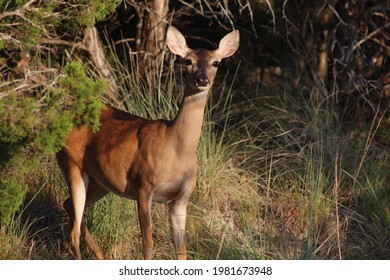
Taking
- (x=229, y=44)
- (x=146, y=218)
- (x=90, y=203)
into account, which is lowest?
(x=90, y=203)

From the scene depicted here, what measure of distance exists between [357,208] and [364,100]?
211cm

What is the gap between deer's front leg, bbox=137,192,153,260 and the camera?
599cm

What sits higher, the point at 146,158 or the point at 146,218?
the point at 146,158

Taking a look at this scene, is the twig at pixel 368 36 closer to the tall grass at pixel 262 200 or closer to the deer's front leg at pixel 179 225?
the tall grass at pixel 262 200

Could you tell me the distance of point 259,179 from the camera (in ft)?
26.5

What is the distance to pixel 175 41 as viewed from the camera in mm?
6348

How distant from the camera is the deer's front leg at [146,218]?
5988 millimetres

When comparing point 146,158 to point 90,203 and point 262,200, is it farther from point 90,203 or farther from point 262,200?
point 262,200

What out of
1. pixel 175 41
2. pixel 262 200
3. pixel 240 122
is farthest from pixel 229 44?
pixel 240 122

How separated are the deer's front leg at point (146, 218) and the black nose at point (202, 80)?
79 centimetres

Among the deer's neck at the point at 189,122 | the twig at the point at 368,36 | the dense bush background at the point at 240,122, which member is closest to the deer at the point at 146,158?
the deer's neck at the point at 189,122

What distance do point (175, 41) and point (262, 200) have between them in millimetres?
1838

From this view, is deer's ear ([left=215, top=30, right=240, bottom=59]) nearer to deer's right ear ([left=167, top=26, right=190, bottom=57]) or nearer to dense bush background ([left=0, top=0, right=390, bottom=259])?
deer's right ear ([left=167, top=26, right=190, bottom=57])

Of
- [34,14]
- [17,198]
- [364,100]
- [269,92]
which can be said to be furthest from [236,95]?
[17,198]
